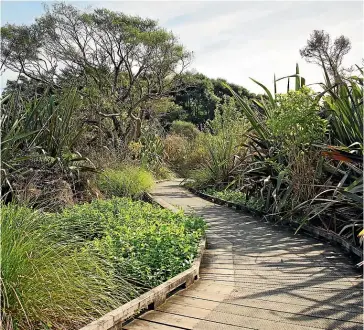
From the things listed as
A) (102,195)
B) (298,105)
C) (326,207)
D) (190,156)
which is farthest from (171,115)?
(326,207)

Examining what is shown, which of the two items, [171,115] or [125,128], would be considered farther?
[171,115]

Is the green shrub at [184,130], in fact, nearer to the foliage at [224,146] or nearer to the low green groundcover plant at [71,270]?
the foliage at [224,146]

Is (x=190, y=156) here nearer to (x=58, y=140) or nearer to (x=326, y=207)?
(x=58, y=140)

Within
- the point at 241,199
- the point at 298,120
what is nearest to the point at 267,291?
the point at 298,120

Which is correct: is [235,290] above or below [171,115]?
below

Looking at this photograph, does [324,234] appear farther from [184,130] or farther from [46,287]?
[184,130]

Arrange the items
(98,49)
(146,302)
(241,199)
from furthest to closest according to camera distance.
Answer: (98,49) → (241,199) → (146,302)

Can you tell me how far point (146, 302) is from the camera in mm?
3127

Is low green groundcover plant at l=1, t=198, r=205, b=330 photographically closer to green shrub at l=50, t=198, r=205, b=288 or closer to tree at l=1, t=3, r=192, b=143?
green shrub at l=50, t=198, r=205, b=288

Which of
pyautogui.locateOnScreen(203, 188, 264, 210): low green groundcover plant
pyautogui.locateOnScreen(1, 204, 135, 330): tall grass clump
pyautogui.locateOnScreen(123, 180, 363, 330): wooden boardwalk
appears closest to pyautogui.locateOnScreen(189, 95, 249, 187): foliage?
pyautogui.locateOnScreen(203, 188, 264, 210): low green groundcover plant

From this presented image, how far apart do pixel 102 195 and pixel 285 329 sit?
6914mm

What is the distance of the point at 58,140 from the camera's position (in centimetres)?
831

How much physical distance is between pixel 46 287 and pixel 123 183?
749cm

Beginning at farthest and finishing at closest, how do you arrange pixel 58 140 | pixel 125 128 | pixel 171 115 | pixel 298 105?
pixel 171 115
pixel 125 128
pixel 58 140
pixel 298 105
